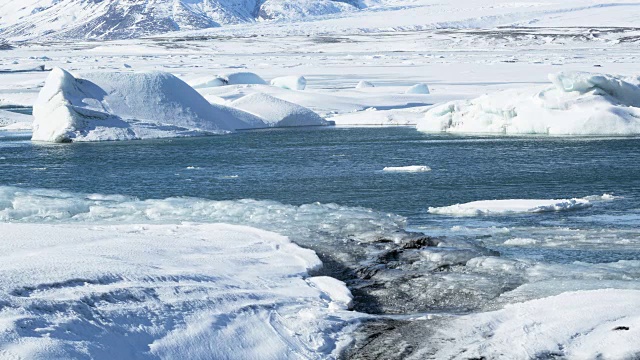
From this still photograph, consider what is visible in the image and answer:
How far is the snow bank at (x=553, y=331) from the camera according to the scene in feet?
16.9

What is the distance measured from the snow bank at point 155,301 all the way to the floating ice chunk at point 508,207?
10.6ft

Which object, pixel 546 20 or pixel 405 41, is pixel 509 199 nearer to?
pixel 405 41

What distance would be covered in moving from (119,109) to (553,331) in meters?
15.6

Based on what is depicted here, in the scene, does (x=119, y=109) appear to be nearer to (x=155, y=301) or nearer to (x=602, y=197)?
(x=602, y=197)

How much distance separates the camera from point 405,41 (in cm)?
7194

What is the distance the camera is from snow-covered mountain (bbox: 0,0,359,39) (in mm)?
149000

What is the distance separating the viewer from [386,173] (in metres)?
13.5

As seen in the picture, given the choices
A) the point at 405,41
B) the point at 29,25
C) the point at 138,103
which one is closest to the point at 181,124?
the point at 138,103

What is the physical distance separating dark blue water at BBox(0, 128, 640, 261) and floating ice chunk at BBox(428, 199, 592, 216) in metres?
0.19

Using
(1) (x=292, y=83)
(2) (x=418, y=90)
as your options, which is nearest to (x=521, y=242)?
(2) (x=418, y=90)

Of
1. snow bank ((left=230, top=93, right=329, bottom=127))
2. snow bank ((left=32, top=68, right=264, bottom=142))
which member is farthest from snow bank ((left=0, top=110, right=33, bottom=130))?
snow bank ((left=230, top=93, right=329, bottom=127))

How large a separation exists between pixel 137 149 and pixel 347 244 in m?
10.2

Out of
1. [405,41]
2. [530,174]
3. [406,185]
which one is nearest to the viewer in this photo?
[406,185]

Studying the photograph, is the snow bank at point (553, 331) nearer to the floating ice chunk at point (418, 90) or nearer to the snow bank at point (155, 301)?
the snow bank at point (155, 301)
